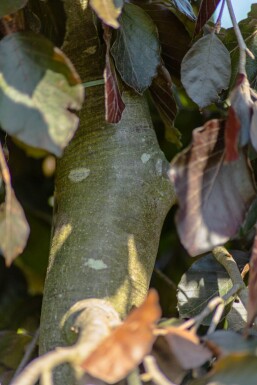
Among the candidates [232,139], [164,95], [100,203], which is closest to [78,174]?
[100,203]

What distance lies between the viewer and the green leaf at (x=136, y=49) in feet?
2.63

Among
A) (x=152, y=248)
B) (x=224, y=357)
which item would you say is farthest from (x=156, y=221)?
(x=224, y=357)

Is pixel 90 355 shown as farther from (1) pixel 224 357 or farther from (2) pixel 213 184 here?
(2) pixel 213 184

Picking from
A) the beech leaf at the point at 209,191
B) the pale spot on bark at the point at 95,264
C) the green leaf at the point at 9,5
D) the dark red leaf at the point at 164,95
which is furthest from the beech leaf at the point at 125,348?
the dark red leaf at the point at 164,95

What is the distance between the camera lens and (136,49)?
0.81 m

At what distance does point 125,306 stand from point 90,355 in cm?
24

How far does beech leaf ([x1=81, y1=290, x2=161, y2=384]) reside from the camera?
481 mm

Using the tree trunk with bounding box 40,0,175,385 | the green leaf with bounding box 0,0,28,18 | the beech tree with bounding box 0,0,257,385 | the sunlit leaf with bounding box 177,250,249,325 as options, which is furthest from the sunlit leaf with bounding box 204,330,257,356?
the green leaf with bounding box 0,0,28,18

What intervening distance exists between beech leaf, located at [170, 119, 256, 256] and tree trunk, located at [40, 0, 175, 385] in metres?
0.14

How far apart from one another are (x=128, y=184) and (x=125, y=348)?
33 cm

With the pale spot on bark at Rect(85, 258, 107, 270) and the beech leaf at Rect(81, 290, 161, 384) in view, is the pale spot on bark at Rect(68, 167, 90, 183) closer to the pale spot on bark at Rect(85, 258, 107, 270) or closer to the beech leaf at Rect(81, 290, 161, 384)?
the pale spot on bark at Rect(85, 258, 107, 270)

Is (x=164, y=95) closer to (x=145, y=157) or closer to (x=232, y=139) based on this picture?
(x=145, y=157)

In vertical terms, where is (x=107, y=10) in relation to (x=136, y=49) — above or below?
above

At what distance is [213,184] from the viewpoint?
63 cm
